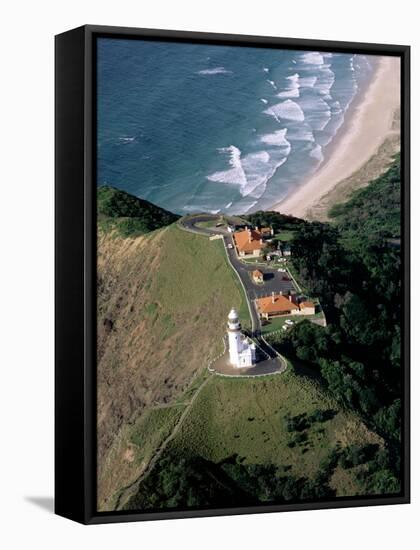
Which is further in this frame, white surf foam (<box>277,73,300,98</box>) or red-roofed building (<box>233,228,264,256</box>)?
white surf foam (<box>277,73,300,98</box>)

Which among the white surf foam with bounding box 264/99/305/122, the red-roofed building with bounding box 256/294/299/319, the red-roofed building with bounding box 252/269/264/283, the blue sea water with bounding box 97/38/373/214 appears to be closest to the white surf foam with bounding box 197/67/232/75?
the blue sea water with bounding box 97/38/373/214

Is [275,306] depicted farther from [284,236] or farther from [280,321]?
[284,236]

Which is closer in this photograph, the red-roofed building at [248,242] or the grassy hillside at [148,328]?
the grassy hillside at [148,328]

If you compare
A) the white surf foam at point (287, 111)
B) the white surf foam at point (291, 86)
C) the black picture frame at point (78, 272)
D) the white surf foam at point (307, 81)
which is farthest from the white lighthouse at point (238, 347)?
the white surf foam at point (307, 81)

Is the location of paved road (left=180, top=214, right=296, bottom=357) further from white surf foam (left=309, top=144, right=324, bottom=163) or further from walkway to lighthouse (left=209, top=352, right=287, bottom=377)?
white surf foam (left=309, top=144, right=324, bottom=163)

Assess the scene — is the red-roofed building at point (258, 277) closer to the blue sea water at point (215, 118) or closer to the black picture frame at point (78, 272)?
the blue sea water at point (215, 118)

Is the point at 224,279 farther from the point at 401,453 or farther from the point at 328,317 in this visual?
the point at 401,453

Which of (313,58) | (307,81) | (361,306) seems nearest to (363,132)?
(307,81)
